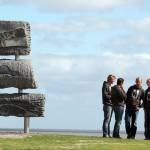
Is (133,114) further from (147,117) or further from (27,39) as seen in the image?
(27,39)

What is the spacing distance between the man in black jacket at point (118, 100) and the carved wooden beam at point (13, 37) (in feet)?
9.80

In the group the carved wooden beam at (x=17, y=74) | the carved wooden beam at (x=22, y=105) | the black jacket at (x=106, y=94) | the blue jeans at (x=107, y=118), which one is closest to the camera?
the carved wooden beam at (x=17, y=74)

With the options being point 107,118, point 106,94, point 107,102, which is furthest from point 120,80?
point 107,118

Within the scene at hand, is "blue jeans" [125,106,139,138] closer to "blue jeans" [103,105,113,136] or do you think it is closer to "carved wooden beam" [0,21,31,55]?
"blue jeans" [103,105,113,136]

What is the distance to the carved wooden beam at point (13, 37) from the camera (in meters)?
17.6

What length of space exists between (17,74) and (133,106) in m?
3.78

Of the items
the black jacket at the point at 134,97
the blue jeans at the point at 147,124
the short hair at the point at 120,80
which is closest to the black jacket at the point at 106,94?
the short hair at the point at 120,80

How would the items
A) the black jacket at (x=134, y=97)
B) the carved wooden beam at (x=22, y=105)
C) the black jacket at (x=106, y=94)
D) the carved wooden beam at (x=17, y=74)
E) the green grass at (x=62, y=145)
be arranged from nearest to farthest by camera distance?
1. the green grass at (x=62, y=145)
2. the carved wooden beam at (x=17, y=74)
3. the carved wooden beam at (x=22, y=105)
4. the black jacket at (x=106, y=94)
5. the black jacket at (x=134, y=97)

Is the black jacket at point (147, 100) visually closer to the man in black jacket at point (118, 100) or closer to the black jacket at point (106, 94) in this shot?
the man in black jacket at point (118, 100)

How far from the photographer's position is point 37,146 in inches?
534

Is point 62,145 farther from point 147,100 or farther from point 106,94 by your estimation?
point 147,100

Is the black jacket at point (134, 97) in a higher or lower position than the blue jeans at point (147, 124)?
higher

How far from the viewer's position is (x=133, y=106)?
1867 centimetres

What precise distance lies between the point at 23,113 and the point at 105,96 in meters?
2.63
